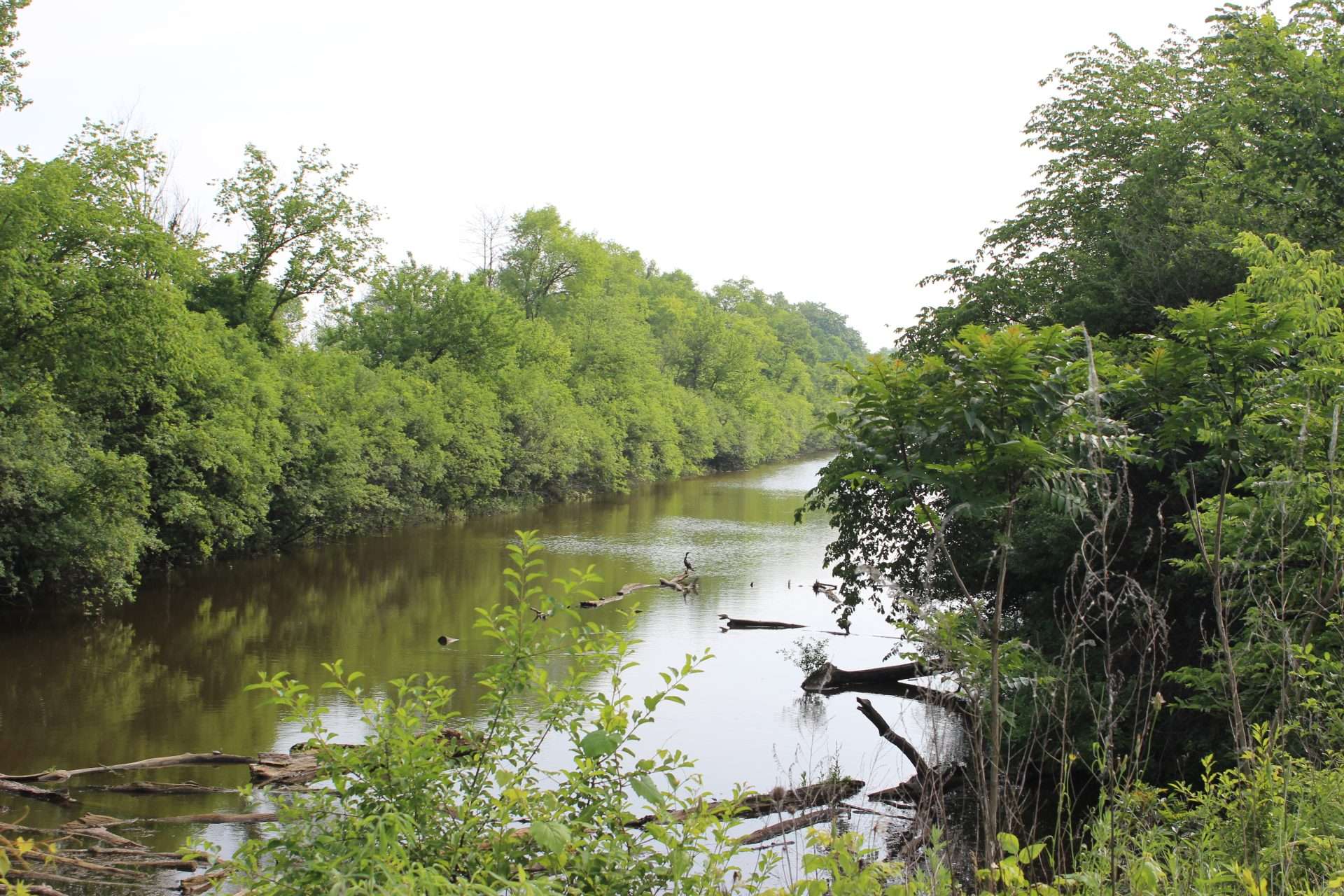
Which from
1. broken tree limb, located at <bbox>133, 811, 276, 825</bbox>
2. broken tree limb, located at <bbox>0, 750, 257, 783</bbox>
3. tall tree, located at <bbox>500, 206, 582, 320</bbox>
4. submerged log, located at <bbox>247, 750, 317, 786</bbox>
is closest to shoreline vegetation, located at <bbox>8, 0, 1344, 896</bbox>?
broken tree limb, located at <bbox>133, 811, 276, 825</bbox>

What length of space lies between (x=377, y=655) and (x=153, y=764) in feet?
17.8

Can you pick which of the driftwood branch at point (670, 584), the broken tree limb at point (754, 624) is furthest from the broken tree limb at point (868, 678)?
the driftwood branch at point (670, 584)

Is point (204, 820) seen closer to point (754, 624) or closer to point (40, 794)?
point (40, 794)

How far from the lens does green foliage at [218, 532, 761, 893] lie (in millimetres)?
2875

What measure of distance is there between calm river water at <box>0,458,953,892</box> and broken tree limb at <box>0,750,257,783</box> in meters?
0.14

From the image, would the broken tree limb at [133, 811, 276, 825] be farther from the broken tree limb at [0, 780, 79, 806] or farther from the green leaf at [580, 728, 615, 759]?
the green leaf at [580, 728, 615, 759]

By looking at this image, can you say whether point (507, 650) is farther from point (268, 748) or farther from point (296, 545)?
point (296, 545)

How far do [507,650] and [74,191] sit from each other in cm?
1748

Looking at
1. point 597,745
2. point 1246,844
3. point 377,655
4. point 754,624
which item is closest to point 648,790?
point 597,745

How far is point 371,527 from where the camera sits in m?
30.4

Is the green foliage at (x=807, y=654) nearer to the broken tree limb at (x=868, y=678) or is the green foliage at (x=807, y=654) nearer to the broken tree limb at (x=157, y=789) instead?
the broken tree limb at (x=868, y=678)

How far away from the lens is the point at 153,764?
1158 cm

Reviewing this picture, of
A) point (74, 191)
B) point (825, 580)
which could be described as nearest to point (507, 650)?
point (74, 191)

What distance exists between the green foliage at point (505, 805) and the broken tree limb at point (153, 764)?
8941 mm
